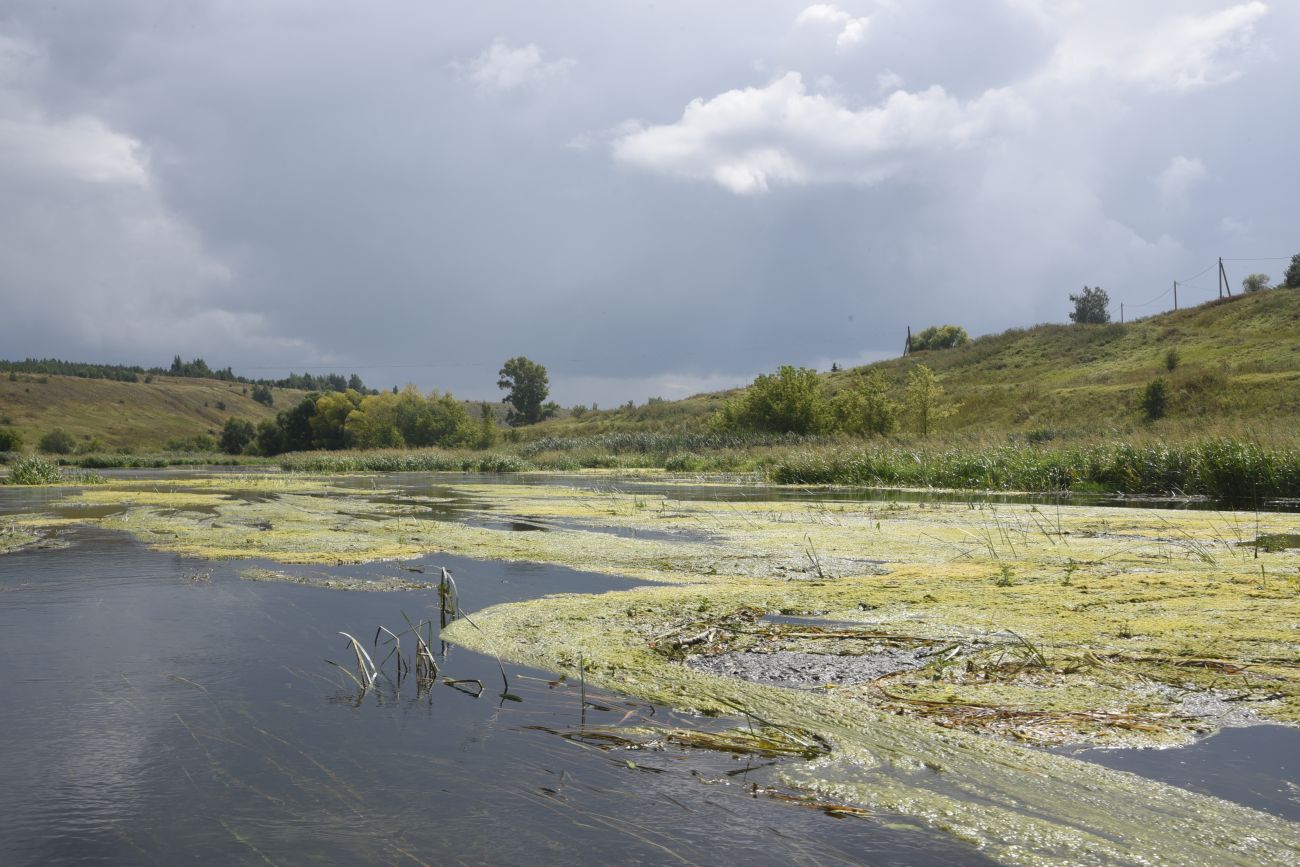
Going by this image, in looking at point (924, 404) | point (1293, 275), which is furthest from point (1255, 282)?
point (924, 404)

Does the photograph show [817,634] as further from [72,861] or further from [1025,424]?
[1025,424]

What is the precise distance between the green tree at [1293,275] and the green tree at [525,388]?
206 ft

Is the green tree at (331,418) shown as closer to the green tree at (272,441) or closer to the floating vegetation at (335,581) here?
the green tree at (272,441)

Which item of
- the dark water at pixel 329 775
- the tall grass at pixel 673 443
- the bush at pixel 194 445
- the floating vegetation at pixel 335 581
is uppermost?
the bush at pixel 194 445

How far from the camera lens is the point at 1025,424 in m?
43.7

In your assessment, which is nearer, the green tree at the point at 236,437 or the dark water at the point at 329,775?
the dark water at the point at 329,775

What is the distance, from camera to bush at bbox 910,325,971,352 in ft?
261

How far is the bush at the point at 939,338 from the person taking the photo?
7950cm

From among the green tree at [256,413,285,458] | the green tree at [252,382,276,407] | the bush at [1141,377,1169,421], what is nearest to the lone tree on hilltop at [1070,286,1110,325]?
the bush at [1141,377,1169,421]

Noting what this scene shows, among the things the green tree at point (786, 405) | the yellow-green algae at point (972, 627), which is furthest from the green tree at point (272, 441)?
the yellow-green algae at point (972, 627)

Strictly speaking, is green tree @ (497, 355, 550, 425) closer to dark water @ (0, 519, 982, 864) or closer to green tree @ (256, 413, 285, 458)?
green tree @ (256, 413, 285, 458)

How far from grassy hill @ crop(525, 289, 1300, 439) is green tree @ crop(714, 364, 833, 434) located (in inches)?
258

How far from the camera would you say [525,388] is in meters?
91.5

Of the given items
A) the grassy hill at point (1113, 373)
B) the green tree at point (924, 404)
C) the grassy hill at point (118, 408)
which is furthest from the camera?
the grassy hill at point (118, 408)
